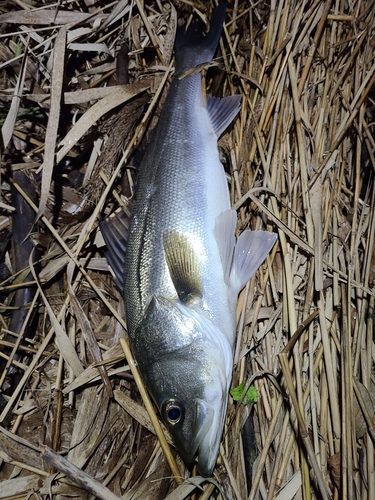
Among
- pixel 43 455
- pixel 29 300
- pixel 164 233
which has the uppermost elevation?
pixel 164 233

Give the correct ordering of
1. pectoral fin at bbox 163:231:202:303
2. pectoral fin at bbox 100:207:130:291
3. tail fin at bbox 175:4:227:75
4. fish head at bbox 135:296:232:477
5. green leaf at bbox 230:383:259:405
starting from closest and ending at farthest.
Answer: fish head at bbox 135:296:232:477 < pectoral fin at bbox 163:231:202:303 < green leaf at bbox 230:383:259:405 < pectoral fin at bbox 100:207:130:291 < tail fin at bbox 175:4:227:75

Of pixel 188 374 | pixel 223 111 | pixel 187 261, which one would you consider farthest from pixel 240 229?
pixel 188 374

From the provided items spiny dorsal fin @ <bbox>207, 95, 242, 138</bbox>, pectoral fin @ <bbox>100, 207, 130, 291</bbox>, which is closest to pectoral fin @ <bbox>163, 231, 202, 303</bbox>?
pectoral fin @ <bbox>100, 207, 130, 291</bbox>

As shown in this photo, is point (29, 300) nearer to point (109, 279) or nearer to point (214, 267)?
point (109, 279)

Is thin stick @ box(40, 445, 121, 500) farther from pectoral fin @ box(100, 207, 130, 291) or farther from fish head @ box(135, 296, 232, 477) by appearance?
pectoral fin @ box(100, 207, 130, 291)

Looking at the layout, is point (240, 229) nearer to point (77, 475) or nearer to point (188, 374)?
point (188, 374)

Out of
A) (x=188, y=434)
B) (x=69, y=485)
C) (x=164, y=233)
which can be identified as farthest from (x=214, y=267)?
(x=69, y=485)
